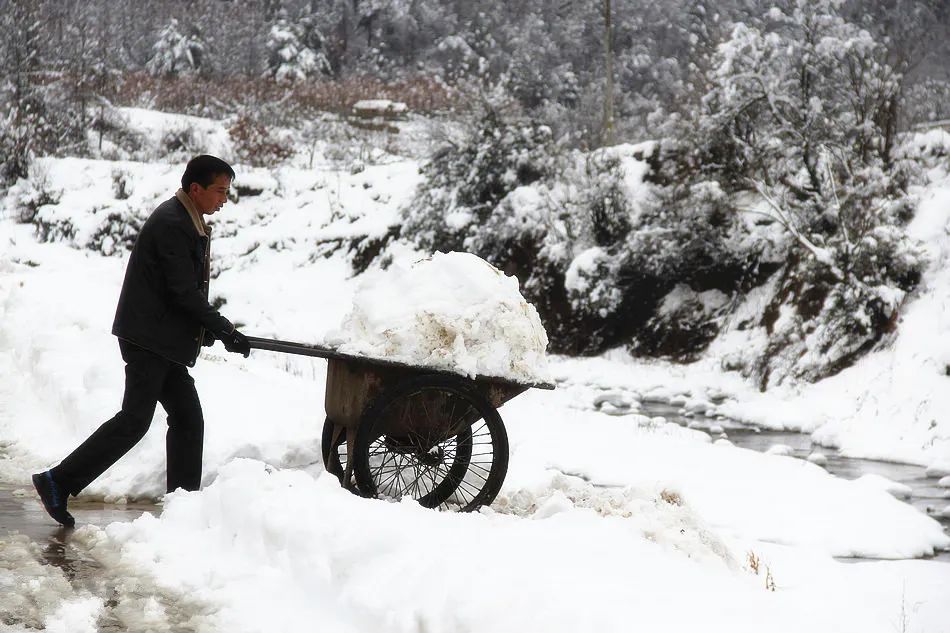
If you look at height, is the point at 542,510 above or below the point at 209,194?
below

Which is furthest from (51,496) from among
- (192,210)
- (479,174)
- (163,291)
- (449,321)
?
(479,174)

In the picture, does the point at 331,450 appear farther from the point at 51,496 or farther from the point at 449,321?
the point at 51,496

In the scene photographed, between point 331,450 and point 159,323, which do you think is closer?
point 159,323

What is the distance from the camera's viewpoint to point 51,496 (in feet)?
13.8

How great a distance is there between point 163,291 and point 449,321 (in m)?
1.36

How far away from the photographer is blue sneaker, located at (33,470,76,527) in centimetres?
420

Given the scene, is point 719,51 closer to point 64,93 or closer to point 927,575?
point 927,575

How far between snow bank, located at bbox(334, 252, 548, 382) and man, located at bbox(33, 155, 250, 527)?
25.5 inches

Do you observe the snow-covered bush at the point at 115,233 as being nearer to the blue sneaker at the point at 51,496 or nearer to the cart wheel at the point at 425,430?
the blue sneaker at the point at 51,496

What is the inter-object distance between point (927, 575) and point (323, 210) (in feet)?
56.6

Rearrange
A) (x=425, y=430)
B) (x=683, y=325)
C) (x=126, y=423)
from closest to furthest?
(x=126, y=423)
(x=425, y=430)
(x=683, y=325)

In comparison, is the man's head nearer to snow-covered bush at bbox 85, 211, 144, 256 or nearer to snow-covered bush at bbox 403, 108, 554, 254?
snow-covered bush at bbox 403, 108, 554, 254

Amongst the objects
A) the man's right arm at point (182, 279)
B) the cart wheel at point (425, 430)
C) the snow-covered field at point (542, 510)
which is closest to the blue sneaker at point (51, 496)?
the snow-covered field at point (542, 510)

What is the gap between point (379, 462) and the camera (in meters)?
5.02
